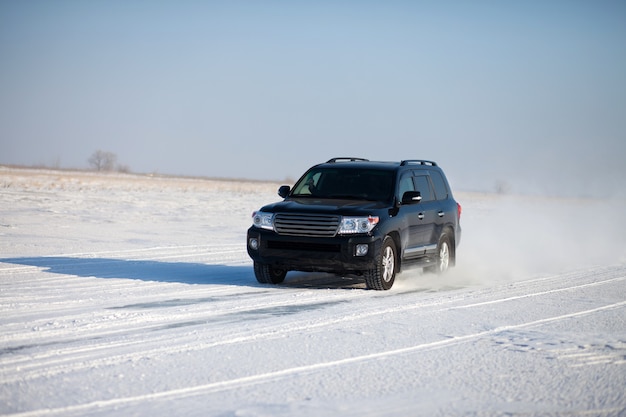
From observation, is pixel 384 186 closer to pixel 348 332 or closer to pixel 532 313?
pixel 532 313

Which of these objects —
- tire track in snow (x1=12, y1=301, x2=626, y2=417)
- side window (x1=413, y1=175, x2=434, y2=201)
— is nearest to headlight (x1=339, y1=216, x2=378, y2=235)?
side window (x1=413, y1=175, x2=434, y2=201)

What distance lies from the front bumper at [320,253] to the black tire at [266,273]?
24 centimetres

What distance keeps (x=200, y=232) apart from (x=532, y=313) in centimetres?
1623

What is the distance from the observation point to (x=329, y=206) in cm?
Result: 1398

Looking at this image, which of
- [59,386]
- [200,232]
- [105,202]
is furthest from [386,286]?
[105,202]

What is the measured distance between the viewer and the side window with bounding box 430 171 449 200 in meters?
16.6

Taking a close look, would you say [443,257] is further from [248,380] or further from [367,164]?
[248,380]

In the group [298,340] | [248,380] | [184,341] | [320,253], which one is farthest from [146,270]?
[248,380]

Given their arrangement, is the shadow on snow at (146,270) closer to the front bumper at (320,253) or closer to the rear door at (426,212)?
the front bumper at (320,253)

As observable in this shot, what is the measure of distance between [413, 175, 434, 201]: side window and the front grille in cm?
241

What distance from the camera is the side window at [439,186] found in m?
16.6

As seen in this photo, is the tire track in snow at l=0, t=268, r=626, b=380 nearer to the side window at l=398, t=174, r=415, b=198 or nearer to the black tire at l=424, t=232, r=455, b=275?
the side window at l=398, t=174, r=415, b=198

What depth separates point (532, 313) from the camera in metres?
11.4

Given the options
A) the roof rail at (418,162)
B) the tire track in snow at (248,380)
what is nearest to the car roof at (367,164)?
the roof rail at (418,162)
